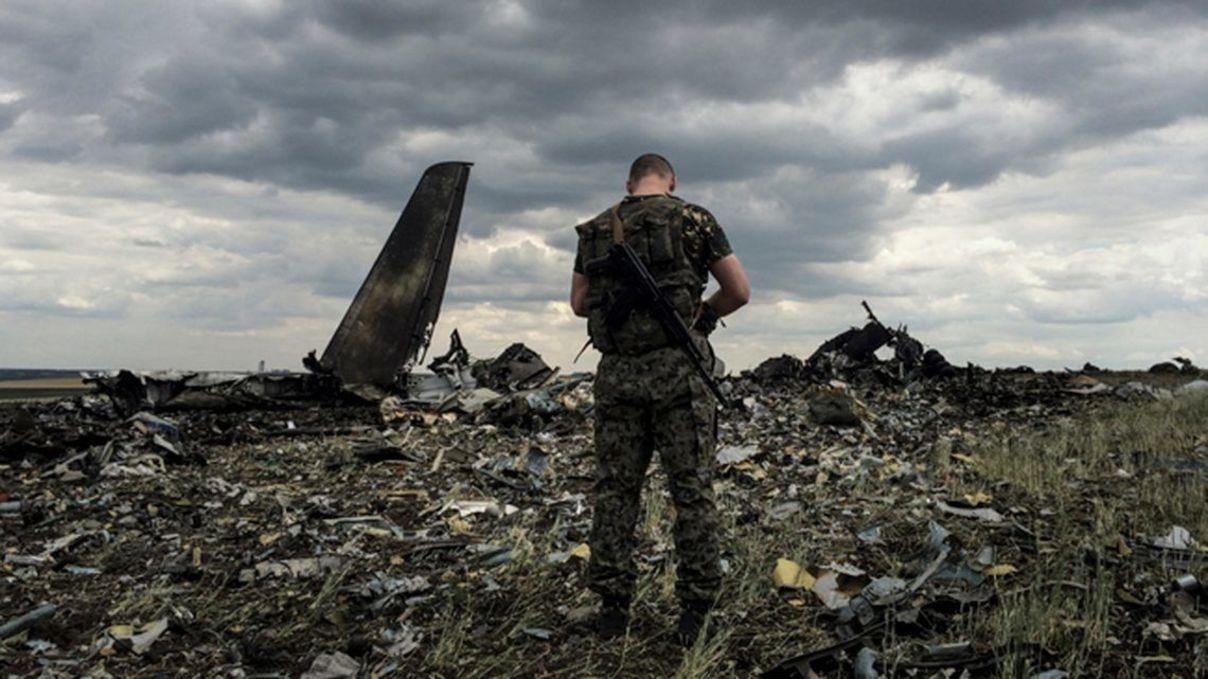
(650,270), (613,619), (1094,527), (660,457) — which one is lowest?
(613,619)

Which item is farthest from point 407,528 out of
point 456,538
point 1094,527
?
point 1094,527

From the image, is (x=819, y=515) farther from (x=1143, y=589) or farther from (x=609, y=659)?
(x=609, y=659)

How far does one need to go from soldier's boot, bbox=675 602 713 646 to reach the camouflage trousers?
3 centimetres

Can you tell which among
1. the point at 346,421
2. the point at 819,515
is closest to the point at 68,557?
the point at 819,515

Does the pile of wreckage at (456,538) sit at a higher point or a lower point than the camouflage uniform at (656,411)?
lower

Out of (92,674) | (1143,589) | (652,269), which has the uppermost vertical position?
(652,269)

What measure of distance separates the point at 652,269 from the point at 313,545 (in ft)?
10.1

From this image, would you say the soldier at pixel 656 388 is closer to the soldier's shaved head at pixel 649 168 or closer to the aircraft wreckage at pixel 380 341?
the soldier's shaved head at pixel 649 168

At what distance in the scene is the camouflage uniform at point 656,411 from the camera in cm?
376

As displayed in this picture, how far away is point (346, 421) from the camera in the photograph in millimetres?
11703

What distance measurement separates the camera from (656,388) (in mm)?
3752

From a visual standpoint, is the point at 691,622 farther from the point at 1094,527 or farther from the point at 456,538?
the point at 1094,527

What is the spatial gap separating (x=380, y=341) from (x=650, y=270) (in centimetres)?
1007

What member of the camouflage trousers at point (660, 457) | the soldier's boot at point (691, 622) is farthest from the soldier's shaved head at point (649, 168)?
the soldier's boot at point (691, 622)
